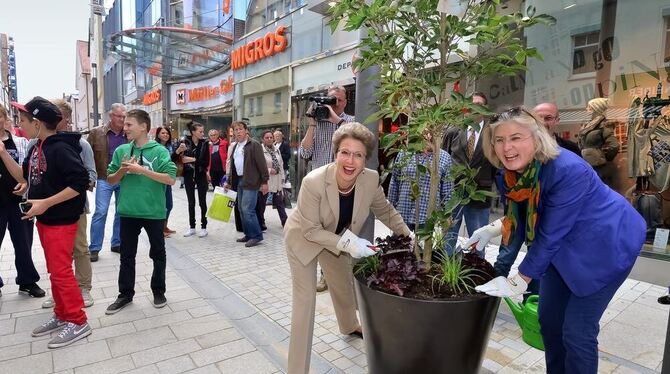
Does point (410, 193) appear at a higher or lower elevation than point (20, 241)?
higher

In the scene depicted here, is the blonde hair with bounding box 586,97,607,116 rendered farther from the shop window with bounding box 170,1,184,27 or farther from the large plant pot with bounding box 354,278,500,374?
the shop window with bounding box 170,1,184,27

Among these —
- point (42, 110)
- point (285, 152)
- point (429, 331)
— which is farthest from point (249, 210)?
point (429, 331)

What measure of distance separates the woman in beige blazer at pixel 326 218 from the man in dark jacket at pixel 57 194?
5.48 ft

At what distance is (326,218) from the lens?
2.49 m

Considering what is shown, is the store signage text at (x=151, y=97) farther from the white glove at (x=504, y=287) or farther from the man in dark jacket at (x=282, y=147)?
the white glove at (x=504, y=287)

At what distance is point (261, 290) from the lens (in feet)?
14.0

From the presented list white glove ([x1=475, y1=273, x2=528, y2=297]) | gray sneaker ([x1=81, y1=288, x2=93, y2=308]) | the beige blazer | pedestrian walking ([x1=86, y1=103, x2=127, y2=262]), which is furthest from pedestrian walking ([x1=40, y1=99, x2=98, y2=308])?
white glove ([x1=475, y1=273, x2=528, y2=297])

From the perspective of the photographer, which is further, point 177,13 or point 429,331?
point 177,13

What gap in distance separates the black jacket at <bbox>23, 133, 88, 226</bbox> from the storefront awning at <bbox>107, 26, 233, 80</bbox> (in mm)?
14139

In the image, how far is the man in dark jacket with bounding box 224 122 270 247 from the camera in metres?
6.04

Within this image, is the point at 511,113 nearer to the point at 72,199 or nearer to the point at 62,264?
the point at 72,199

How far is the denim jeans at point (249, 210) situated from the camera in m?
6.07

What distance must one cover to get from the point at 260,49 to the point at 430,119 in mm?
11521

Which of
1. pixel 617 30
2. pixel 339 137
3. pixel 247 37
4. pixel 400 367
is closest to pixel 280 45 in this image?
pixel 247 37
